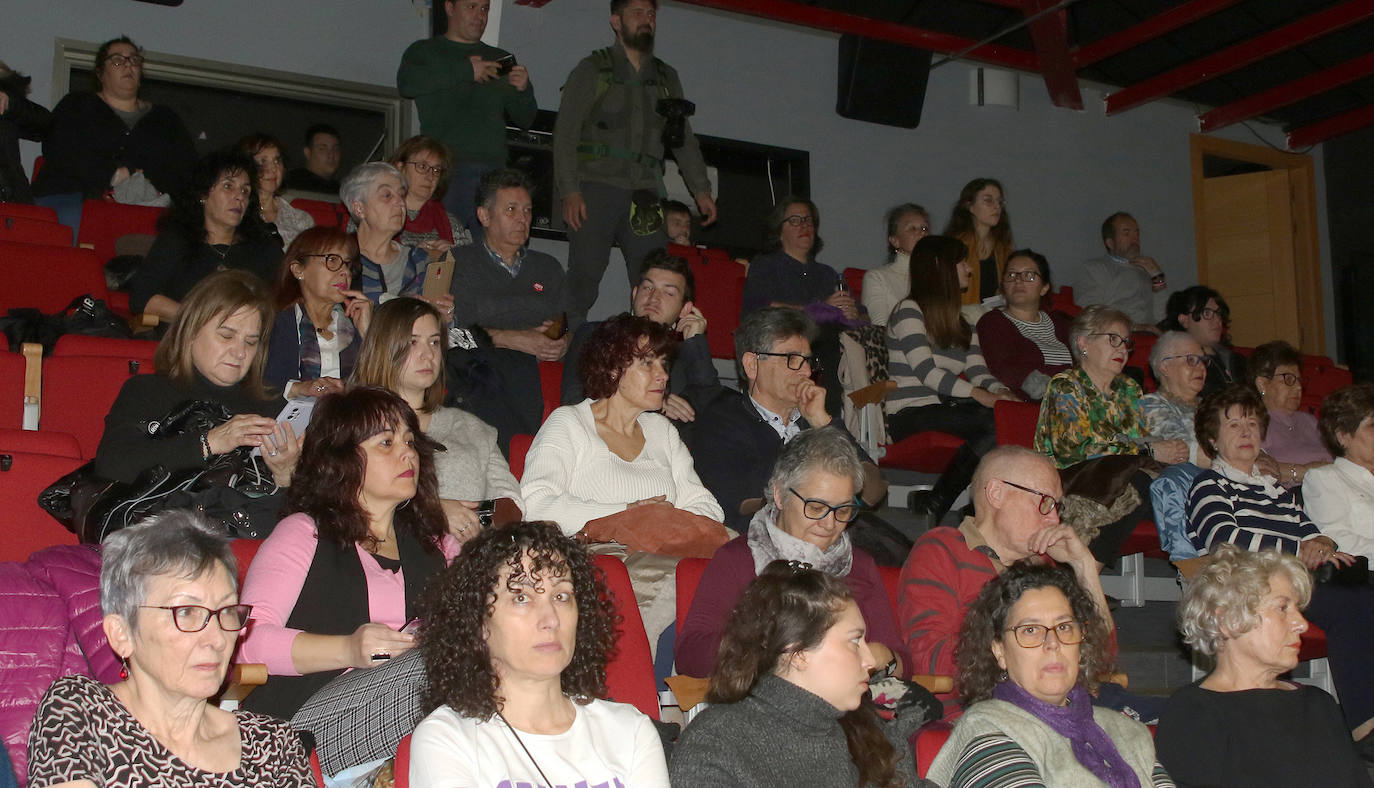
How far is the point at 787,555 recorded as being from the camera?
279cm

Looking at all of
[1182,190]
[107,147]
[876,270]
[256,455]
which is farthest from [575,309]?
[1182,190]

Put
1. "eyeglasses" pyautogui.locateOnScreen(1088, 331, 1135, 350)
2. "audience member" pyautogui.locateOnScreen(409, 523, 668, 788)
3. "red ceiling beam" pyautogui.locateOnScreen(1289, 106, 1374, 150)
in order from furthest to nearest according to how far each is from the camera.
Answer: "red ceiling beam" pyautogui.locateOnScreen(1289, 106, 1374, 150), "eyeglasses" pyautogui.locateOnScreen(1088, 331, 1135, 350), "audience member" pyautogui.locateOnScreen(409, 523, 668, 788)

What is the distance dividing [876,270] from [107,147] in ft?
10.8

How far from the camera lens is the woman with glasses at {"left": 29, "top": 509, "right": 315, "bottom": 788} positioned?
1.78 metres

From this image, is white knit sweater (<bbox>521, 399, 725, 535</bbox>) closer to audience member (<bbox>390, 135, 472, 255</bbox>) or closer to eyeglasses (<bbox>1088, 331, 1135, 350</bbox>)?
audience member (<bbox>390, 135, 472, 255</bbox>)

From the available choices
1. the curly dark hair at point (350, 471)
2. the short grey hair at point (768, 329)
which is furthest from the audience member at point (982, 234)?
the curly dark hair at point (350, 471)

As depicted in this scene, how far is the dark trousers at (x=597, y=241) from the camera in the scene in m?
5.25

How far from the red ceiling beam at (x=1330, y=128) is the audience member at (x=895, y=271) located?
4.94m

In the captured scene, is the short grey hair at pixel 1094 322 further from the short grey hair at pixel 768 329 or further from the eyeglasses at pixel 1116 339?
the short grey hair at pixel 768 329

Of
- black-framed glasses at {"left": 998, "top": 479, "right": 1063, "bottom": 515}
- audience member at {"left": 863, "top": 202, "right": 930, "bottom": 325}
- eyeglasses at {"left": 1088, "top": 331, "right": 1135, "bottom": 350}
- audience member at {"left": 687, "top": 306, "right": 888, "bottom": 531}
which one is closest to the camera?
black-framed glasses at {"left": 998, "top": 479, "right": 1063, "bottom": 515}

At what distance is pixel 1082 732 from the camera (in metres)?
2.42

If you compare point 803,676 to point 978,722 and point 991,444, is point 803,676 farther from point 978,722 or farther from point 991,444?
point 991,444

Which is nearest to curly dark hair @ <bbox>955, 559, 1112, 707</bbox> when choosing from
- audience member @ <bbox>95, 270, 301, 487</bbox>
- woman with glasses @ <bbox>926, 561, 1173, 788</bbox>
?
woman with glasses @ <bbox>926, 561, 1173, 788</bbox>

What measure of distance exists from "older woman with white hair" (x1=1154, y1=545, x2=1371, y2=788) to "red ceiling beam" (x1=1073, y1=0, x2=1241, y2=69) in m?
5.37
